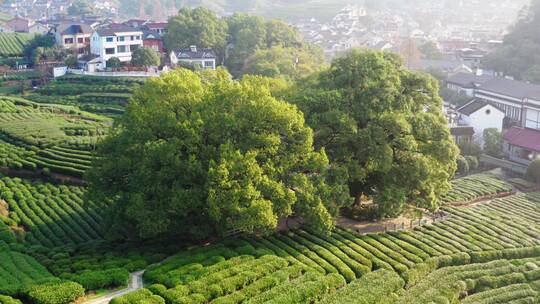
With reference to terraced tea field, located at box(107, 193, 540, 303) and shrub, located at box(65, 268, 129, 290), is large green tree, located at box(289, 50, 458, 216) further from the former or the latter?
shrub, located at box(65, 268, 129, 290)

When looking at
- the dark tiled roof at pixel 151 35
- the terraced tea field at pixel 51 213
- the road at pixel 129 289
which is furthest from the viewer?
the dark tiled roof at pixel 151 35

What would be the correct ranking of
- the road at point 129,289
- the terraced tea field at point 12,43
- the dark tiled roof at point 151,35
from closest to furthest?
the road at point 129,289 < the terraced tea field at point 12,43 < the dark tiled roof at point 151,35

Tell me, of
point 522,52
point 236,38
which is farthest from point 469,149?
point 236,38

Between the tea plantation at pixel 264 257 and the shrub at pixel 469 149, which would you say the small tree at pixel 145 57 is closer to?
the tea plantation at pixel 264 257

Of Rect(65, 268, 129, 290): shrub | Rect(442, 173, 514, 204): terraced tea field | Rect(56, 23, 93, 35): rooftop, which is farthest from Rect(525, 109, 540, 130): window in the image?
Rect(56, 23, 93, 35): rooftop

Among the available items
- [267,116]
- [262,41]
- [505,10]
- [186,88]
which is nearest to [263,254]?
[267,116]

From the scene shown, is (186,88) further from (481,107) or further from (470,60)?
(470,60)

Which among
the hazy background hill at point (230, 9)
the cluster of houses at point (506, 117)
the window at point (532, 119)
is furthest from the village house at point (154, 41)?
the hazy background hill at point (230, 9)
